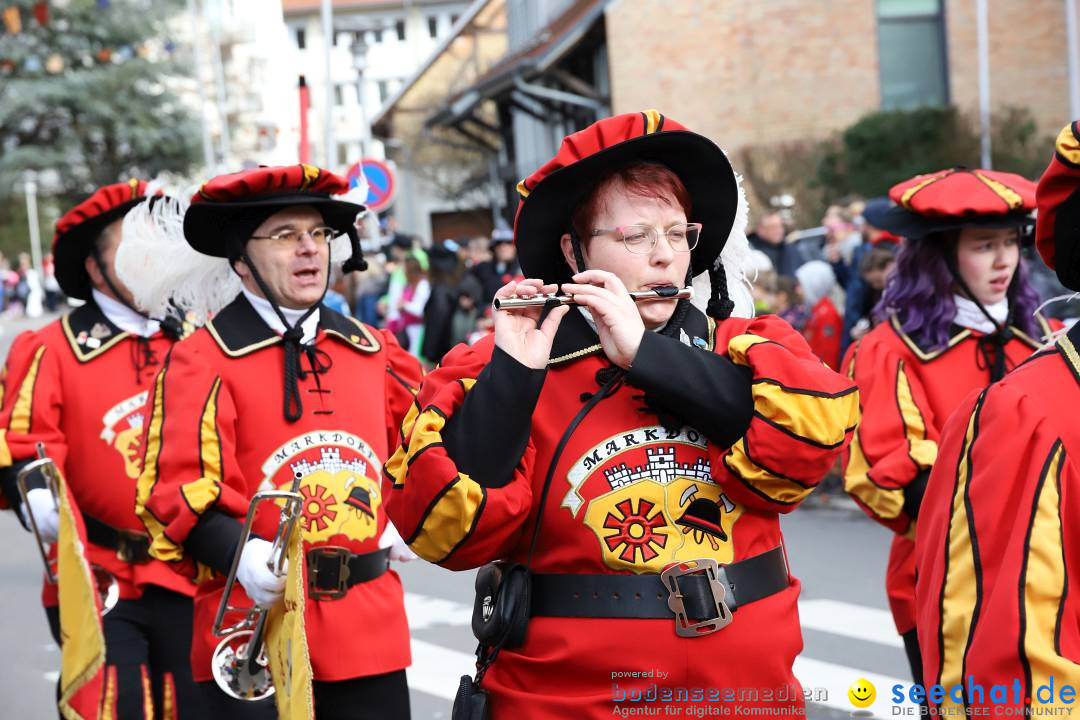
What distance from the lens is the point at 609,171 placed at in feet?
10.7

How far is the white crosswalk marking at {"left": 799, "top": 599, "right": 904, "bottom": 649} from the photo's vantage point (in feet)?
24.4

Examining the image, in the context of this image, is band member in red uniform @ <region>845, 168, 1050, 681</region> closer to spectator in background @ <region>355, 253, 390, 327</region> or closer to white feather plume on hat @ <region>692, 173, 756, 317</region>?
white feather plume on hat @ <region>692, 173, 756, 317</region>

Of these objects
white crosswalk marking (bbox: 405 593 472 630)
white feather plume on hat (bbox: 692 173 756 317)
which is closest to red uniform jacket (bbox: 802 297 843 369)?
white crosswalk marking (bbox: 405 593 472 630)

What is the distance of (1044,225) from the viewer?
8.61 ft

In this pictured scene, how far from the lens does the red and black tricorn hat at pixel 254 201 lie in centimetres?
462

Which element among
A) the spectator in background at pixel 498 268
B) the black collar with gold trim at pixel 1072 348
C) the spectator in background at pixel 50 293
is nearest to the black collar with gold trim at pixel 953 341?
the black collar with gold trim at pixel 1072 348

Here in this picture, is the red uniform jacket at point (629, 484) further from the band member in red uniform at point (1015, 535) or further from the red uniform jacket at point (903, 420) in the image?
the red uniform jacket at point (903, 420)

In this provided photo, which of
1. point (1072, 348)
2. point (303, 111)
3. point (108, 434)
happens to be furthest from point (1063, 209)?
point (303, 111)

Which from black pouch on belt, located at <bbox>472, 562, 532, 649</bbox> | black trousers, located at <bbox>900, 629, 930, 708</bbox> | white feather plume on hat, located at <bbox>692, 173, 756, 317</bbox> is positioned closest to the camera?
black pouch on belt, located at <bbox>472, 562, 532, 649</bbox>

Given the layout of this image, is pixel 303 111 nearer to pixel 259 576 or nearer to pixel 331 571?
pixel 331 571

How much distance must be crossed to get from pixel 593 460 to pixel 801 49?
78.3 ft

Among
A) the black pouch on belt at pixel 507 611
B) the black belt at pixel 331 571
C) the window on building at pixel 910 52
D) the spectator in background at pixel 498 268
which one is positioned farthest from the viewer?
the window on building at pixel 910 52

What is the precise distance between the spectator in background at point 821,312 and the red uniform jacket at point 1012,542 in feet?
26.1

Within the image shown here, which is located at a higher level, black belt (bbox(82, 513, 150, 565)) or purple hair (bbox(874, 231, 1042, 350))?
purple hair (bbox(874, 231, 1042, 350))
